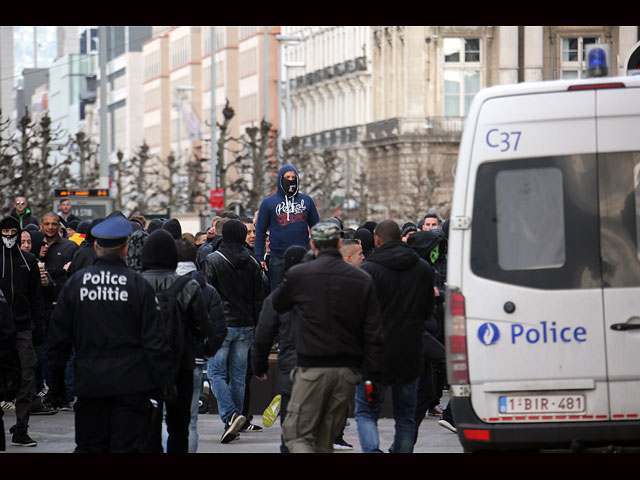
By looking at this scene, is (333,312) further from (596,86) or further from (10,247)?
(10,247)

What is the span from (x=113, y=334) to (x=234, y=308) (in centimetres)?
456

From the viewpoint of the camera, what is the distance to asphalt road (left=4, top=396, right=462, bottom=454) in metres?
13.2

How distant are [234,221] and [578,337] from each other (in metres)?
4.83

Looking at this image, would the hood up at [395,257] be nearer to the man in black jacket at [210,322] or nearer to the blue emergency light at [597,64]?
the man in black jacket at [210,322]

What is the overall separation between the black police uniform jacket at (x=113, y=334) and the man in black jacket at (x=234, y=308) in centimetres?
423

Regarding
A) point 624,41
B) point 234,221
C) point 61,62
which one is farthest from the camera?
point 61,62

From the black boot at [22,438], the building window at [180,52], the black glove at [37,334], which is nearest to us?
the black boot at [22,438]

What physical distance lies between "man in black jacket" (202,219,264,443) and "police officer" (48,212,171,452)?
419 cm

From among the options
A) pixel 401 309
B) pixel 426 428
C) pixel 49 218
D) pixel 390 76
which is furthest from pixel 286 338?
pixel 390 76

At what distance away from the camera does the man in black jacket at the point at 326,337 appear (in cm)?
978

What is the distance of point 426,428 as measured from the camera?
48.4 ft

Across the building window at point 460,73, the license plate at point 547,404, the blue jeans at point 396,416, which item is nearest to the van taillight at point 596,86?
the license plate at point 547,404

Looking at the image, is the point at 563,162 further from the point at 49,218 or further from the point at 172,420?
the point at 49,218

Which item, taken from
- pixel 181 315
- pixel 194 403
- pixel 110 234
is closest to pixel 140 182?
pixel 194 403
